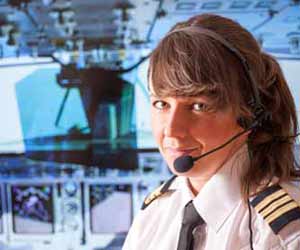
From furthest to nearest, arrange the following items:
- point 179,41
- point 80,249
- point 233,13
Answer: point 80,249 < point 233,13 < point 179,41

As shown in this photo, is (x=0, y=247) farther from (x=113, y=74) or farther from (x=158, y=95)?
(x=158, y=95)

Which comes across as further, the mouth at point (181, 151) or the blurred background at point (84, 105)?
the blurred background at point (84, 105)

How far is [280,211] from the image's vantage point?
685 millimetres

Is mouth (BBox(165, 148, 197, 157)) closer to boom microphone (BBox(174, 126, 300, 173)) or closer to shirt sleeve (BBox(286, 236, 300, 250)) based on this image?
boom microphone (BBox(174, 126, 300, 173))

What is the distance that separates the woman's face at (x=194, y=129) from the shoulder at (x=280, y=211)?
0.09 metres

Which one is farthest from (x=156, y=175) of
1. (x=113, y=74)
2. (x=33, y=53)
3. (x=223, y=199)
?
(x=223, y=199)

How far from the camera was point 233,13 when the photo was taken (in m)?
1.30

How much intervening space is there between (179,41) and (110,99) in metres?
0.64

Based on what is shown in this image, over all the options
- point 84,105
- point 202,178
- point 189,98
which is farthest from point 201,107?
point 84,105

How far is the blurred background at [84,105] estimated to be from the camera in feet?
4.29

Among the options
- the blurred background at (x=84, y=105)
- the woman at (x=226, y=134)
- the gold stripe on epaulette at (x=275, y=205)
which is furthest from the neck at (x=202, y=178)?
the blurred background at (x=84, y=105)

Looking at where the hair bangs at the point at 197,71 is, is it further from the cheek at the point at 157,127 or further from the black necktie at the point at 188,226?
the black necktie at the point at 188,226

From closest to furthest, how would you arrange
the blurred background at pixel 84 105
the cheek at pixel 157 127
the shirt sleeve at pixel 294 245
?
the shirt sleeve at pixel 294 245 → the cheek at pixel 157 127 → the blurred background at pixel 84 105

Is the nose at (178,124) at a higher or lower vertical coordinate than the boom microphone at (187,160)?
higher
